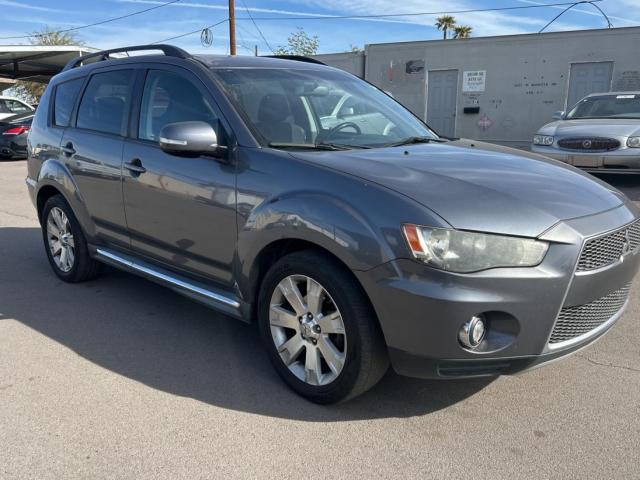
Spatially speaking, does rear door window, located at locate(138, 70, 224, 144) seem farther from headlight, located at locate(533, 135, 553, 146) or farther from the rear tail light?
the rear tail light

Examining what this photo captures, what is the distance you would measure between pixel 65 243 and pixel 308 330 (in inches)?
115

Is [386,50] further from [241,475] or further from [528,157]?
[241,475]

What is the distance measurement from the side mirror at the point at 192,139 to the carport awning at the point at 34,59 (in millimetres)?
20926

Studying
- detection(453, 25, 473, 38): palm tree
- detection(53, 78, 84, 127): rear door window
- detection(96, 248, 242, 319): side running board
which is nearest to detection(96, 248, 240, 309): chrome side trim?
detection(96, 248, 242, 319): side running board

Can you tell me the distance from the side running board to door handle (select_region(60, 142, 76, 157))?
799 mm

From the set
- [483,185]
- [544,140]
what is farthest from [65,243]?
[544,140]

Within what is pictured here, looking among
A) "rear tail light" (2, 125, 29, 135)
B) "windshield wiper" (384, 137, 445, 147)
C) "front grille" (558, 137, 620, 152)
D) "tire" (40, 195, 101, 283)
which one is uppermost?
"windshield wiper" (384, 137, 445, 147)

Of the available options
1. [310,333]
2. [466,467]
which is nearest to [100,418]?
[310,333]

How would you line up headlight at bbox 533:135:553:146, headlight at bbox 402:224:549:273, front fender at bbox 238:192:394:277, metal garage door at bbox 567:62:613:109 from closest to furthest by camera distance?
1. headlight at bbox 402:224:549:273
2. front fender at bbox 238:192:394:277
3. headlight at bbox 533:135:553:146
4. metal garage door at bbox 567:62:613:109

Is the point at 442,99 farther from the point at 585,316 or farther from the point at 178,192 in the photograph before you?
the point at 585,316

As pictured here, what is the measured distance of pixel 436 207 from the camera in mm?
2424

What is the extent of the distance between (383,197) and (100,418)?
1.77 m

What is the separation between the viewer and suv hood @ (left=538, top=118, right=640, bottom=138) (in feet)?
27.7

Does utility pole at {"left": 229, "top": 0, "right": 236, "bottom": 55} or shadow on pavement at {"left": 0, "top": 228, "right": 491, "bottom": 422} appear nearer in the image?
shadow on pavement at {"left": 0, "top": 228, "right": 491, "bottom": 422}
